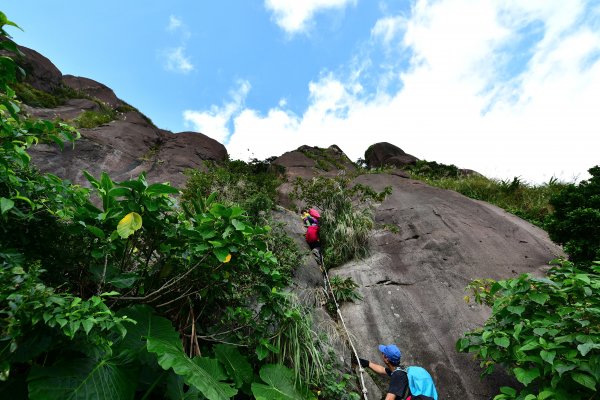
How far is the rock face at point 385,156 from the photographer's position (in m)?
18.6

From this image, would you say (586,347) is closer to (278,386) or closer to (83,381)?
(278,386)

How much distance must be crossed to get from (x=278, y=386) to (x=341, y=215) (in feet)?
18.0

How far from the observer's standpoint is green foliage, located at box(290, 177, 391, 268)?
7660 mm

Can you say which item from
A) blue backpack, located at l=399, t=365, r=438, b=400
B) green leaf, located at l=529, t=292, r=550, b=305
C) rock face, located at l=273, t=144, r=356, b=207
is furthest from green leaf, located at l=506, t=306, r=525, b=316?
rock face, located at l=273, t=144, r=356, b=207

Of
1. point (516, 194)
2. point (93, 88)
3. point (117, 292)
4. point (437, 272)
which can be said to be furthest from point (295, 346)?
point (93, 88)

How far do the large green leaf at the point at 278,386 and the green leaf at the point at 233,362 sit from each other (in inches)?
5.4

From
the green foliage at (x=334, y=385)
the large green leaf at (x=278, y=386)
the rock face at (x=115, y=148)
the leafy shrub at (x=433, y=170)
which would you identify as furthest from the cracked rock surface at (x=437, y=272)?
the rock face at (x=115, y=148)

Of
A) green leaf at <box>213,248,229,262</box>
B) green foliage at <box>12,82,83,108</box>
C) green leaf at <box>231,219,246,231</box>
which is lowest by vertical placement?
green leaf at <box>213,248,229,262</box>

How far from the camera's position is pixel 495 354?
3.71 metres

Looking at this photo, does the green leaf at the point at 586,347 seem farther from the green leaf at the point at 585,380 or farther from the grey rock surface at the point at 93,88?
the grey rock surface at the point at 93,88

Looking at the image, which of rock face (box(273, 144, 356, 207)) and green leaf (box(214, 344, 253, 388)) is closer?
green leaf (box(214, 344, 253, 388))

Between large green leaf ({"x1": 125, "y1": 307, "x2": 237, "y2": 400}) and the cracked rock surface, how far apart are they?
2970 mm

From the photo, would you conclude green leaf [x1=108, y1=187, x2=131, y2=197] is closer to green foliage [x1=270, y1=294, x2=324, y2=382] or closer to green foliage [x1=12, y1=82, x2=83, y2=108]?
green foliage [x1=270, y1=294, x2=324, y2=382]

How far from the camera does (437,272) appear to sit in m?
6.68
